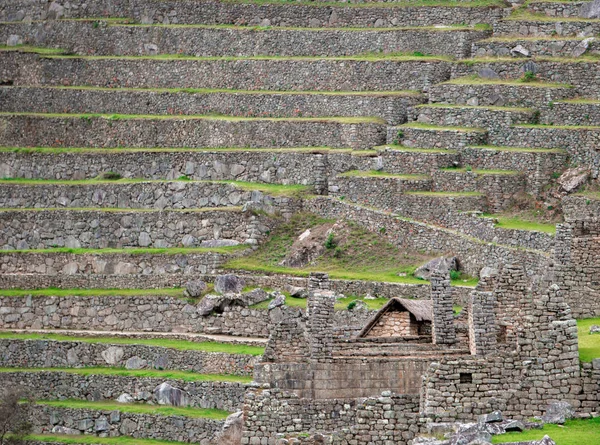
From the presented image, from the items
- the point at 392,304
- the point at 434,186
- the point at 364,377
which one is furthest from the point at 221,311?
the point at 364,377

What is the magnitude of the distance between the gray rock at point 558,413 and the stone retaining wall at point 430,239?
72.9ft

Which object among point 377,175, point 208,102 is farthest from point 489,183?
point 208,102

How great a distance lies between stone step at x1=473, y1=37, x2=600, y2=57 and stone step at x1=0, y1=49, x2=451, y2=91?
1.48 meters

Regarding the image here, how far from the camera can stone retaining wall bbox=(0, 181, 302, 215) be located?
6319 centimetres

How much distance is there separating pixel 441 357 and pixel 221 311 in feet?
77.2

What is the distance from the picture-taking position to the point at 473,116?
201 feet

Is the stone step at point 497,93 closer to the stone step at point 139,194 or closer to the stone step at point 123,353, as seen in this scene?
the stone step at point 139,194

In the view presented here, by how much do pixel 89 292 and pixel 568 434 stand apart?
3459 centimetres

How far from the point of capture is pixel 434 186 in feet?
197

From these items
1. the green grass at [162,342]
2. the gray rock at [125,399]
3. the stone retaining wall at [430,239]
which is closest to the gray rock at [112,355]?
the green grass at [162,342]

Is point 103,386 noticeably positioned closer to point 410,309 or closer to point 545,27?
point 410,309

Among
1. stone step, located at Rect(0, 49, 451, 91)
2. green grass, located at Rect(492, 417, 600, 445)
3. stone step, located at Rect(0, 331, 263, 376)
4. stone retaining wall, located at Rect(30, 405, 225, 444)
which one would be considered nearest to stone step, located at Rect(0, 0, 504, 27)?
stone step, located at Rect(0, 49, 451, 91)

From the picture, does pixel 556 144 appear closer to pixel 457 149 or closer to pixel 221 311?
pixel 457 149

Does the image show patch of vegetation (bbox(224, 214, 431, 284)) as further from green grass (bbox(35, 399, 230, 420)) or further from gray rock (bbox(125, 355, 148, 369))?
green grass (bbox(35, 399, 230, 420))
